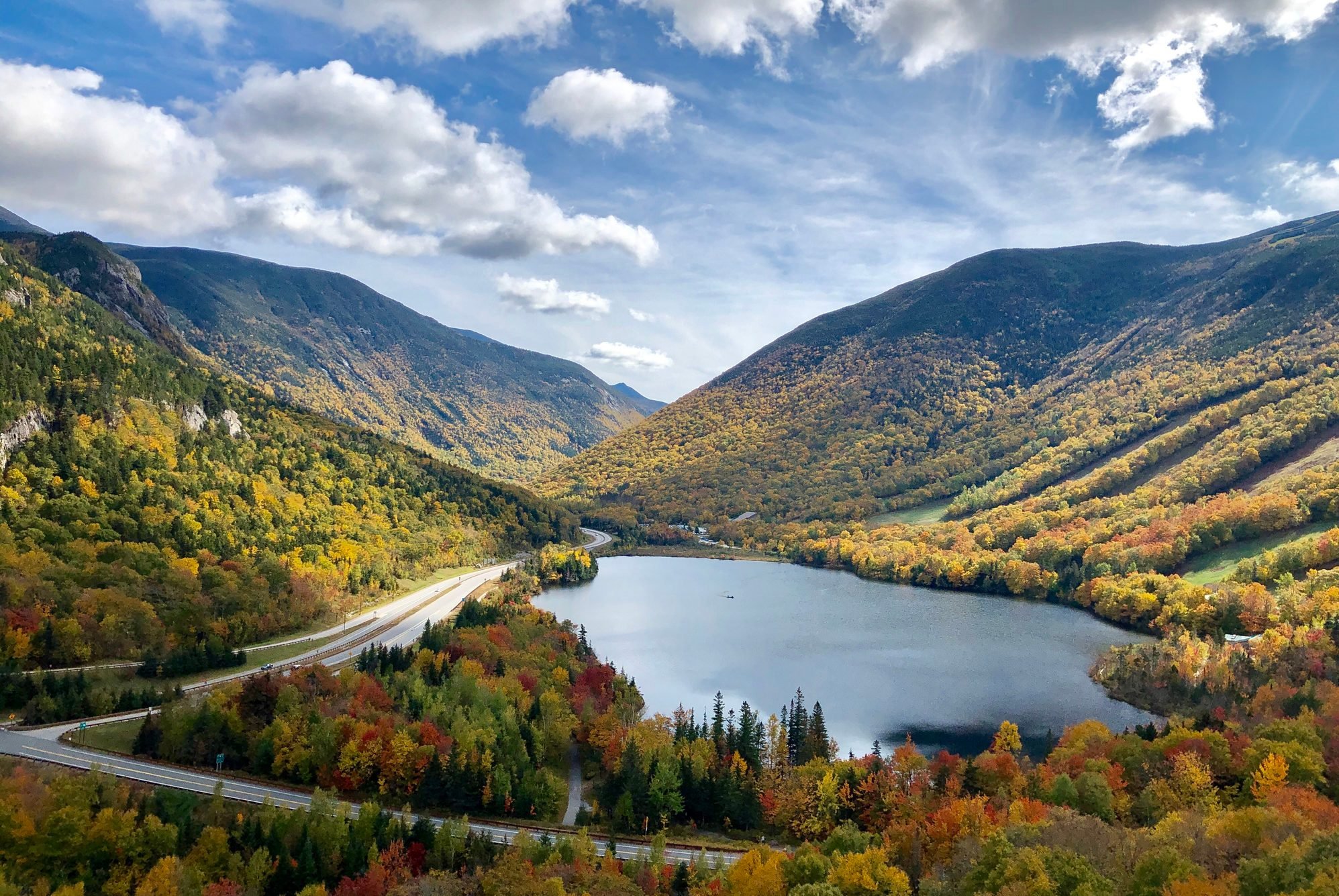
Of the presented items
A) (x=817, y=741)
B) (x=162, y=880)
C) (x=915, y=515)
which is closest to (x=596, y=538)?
(x=915, y=515)

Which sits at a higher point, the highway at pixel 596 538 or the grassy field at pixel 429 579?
the highway at pixel 596 538

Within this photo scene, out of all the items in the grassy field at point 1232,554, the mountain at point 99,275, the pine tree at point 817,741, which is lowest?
the pine tree at point 817,741

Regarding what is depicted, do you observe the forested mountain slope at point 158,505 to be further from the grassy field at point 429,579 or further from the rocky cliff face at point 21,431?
the grassy field at point 429,579

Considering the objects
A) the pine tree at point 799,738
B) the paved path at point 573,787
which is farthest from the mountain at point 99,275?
the pine tree at point 799,738

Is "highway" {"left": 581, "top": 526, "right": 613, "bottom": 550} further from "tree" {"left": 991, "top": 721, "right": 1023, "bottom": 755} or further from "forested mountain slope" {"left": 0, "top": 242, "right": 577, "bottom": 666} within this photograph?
"tree" {"left": 991, "top": 721, "right": 1023, "bottom": 755}

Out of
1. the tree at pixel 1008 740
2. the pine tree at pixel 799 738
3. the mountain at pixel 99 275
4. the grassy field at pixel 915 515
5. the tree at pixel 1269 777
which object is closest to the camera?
the tree at pixel 1269 777
